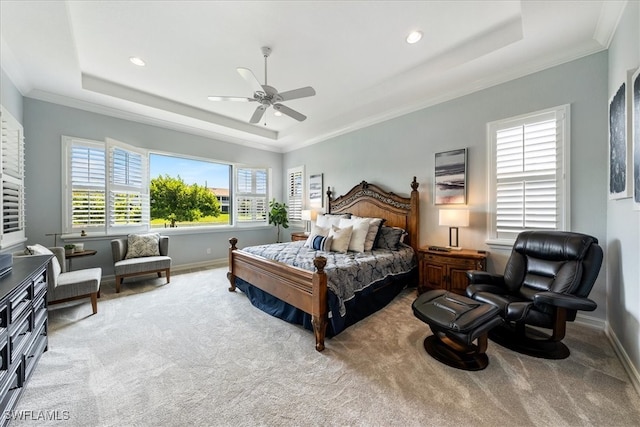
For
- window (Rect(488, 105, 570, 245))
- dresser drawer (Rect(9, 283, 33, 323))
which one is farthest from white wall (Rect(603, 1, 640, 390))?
dresser drawer (Rect(9, 283, 33, 323))

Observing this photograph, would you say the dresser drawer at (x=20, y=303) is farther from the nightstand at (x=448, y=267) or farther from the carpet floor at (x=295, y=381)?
the nightstand at (x=448, y=267)

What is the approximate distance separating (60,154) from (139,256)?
75.6 inches

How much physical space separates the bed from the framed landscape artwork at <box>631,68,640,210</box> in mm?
2220

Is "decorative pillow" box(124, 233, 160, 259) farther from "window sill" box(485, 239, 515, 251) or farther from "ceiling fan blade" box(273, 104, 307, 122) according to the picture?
"window sill" box(485, 239, 515, 251)

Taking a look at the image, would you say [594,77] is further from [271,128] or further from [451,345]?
[271,128]

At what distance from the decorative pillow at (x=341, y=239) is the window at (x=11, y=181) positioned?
3727 millimetres

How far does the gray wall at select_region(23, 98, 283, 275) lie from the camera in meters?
3.62

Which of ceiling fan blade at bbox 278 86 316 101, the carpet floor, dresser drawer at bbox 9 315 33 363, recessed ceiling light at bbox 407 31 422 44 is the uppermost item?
recessed ceiling light at bbox 407 31 422 44

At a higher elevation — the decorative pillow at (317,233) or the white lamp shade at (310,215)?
the white lamp shade at (310,215)

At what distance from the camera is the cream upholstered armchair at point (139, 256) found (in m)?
3.79

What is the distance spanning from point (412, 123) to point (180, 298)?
4468 mm

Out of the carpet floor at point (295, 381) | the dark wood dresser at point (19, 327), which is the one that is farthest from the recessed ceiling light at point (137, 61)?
the carpet floor at point (295, 381)

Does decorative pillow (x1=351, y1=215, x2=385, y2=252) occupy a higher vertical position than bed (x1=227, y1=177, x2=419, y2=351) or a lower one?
higher

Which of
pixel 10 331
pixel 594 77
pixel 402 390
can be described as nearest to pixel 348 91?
pixel 594 77
